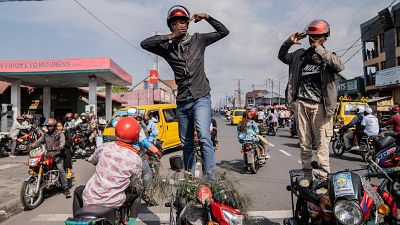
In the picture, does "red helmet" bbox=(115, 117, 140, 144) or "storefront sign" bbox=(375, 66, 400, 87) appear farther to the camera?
"storefront sign" bbox=(375, 66, 400, 87)

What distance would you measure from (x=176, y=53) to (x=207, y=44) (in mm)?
348

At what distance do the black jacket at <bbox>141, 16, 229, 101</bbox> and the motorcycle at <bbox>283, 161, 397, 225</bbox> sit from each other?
136cm

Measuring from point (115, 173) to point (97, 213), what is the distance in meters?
0.43

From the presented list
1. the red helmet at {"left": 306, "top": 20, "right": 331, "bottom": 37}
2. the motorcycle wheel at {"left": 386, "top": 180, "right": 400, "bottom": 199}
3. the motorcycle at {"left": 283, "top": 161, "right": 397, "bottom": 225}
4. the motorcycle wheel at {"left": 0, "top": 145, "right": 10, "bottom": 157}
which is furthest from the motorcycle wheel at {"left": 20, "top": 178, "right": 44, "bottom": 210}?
the motorcycle wheel at {"left": 0, "top": 145, "right": 10, "bottom": 157}

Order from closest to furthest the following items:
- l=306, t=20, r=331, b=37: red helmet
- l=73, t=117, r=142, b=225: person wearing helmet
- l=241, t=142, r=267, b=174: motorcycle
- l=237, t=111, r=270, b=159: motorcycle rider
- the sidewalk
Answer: l=73, t=117, r=142, b=225: person wearing helmet → l=306, t=20, r=331, b=37: red helmet → the sidewalk → l=241, t=142, r=267, b=174: motorcycle → l=237, t=111, r=270, b=159: motorcycle rider

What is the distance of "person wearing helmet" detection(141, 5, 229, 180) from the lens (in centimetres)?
336

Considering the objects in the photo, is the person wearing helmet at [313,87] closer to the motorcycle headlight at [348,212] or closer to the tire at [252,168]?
the motorcycle headlight at [348,212]

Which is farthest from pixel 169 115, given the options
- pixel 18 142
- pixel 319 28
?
pixel 319 28

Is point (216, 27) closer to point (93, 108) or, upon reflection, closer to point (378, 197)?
point (378, 197)

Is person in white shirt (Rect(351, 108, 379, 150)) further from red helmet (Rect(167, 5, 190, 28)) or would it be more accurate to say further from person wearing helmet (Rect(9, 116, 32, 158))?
person wearing helmet (Rect(9, 116, 32, 158))

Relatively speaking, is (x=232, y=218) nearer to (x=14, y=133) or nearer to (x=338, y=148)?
(x=338, y=148)

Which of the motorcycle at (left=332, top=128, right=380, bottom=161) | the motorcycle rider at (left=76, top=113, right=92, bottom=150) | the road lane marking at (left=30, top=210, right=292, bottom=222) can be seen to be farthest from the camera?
the motorcycle rider at (left=76, top=113, right=92, bottom=150)

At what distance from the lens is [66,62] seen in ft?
66.0

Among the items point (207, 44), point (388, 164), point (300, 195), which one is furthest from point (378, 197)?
point (388, 164)
